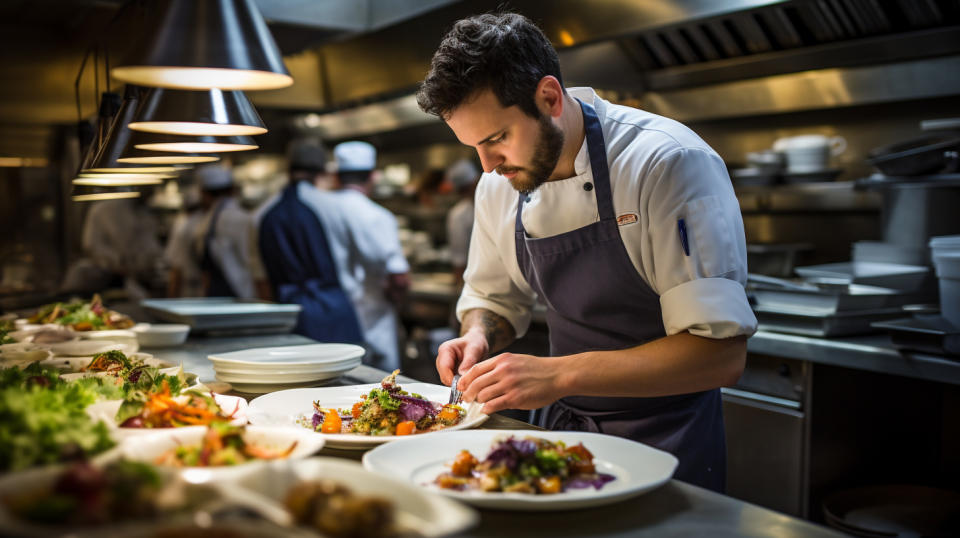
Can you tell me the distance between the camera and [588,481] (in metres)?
1.21

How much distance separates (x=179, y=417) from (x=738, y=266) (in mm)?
1121

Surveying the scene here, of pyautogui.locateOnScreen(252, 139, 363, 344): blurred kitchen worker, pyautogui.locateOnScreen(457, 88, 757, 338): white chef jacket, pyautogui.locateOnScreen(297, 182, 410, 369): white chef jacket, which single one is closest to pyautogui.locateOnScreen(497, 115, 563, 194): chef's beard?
pyautogui.locateOnScreen(457, 88, 757, 338): white chef jacket

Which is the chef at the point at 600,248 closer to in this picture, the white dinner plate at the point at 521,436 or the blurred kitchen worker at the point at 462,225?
the white dinner plate at the point at 521,436

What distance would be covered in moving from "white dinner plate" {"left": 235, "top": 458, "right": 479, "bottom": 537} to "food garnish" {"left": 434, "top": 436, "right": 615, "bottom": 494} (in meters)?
0.24

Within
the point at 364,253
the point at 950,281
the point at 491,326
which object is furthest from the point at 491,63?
the point at 364,253

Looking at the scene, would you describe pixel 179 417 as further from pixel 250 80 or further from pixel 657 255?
pixel 657 255

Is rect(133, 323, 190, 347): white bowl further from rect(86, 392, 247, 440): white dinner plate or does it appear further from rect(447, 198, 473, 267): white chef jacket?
rect(447, 198, 473, 267): white chef jacket

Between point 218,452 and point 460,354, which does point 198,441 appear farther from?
point 460,354

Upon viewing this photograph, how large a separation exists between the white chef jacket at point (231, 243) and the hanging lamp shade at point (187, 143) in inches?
142

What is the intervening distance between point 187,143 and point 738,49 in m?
3.07

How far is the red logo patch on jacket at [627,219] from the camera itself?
1.82m

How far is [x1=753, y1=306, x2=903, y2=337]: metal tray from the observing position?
9.61 ft

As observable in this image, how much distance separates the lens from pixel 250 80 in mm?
1433

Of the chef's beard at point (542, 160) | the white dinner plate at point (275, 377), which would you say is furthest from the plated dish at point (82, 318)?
the chef's beard at point (542, 160)
